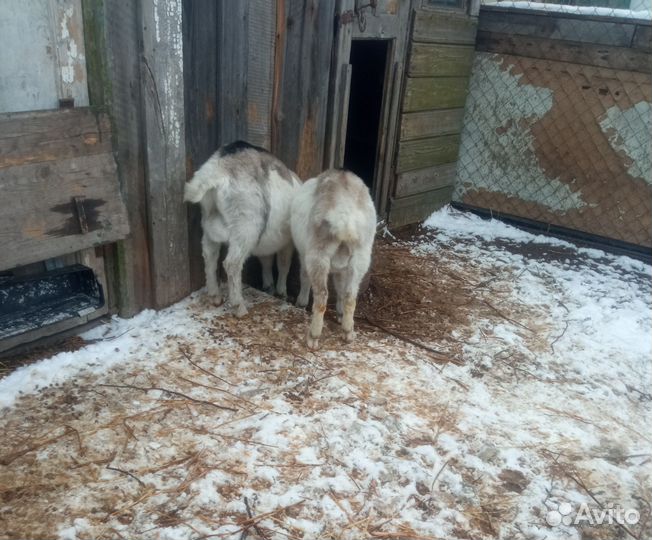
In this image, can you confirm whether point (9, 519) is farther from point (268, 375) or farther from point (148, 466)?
point (268, 375)

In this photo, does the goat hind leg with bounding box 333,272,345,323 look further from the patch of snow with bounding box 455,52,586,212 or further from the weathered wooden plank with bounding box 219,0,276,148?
the patch of snow with bounding box 455,52,586,212

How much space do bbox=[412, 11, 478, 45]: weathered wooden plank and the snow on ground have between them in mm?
3302

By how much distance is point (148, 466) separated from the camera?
282cm

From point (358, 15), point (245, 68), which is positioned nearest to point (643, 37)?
point (358, 15)

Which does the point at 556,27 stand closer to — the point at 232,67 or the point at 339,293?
the point at 232,67

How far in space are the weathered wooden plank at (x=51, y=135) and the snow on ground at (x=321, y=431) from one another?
1.20 m

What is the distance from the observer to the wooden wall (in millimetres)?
6422

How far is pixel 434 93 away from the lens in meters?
6.79

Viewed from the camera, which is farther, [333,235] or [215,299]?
[215,299]

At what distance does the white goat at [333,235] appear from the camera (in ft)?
12.4

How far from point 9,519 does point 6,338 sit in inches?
50.7

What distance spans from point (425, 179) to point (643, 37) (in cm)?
265

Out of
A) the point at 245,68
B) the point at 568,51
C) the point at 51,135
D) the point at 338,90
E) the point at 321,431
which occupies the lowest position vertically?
the point at 321,431

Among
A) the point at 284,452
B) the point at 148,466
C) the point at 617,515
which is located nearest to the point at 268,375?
the point at 284,452
